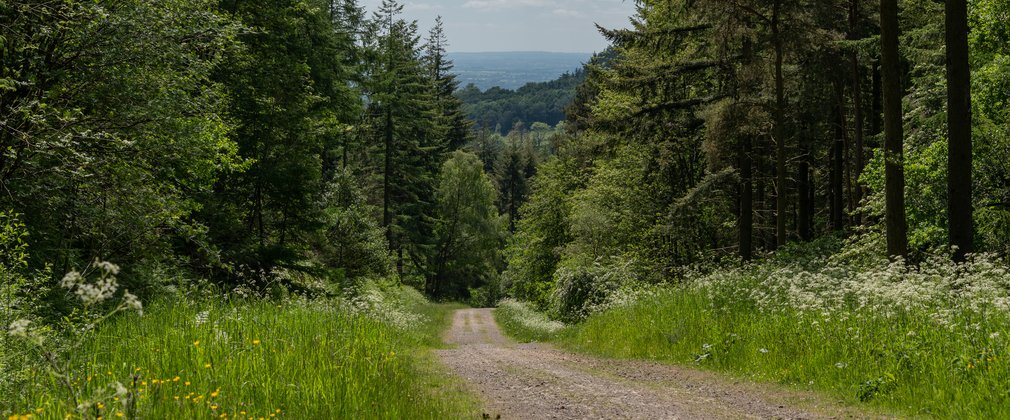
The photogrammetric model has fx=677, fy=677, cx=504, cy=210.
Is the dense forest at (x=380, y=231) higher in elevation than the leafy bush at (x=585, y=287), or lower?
higher

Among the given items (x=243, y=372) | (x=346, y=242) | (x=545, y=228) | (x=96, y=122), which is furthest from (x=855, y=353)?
(x=545, y=228)

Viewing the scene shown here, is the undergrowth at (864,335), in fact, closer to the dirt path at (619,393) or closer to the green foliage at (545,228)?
the dirt path at (619,393)

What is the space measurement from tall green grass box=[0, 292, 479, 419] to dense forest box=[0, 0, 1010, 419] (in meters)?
0.04

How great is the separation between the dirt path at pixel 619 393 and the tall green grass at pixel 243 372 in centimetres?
81

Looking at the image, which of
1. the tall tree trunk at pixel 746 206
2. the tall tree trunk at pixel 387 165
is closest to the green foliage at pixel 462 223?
the tall tree trunk at pixel 387 165

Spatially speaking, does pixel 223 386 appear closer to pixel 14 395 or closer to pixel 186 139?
pixel 14 395

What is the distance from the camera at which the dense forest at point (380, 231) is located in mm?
7062

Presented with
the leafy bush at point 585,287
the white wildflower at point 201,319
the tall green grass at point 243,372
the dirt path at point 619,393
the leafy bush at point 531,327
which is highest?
the white wildflower at point 201,319

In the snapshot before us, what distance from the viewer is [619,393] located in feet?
29.6

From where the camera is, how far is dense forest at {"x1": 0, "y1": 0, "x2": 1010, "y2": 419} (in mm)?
7062

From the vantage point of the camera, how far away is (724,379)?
10.6 metres

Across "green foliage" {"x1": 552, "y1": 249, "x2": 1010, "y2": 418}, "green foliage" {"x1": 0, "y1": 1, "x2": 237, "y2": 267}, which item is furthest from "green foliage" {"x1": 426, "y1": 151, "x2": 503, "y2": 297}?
"green foliage" {"x1": 0, "y1": 1, "x2": 237, "y2": 267}

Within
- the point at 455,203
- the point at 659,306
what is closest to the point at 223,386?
the point at 659,306

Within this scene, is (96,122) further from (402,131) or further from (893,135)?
(402,131)
